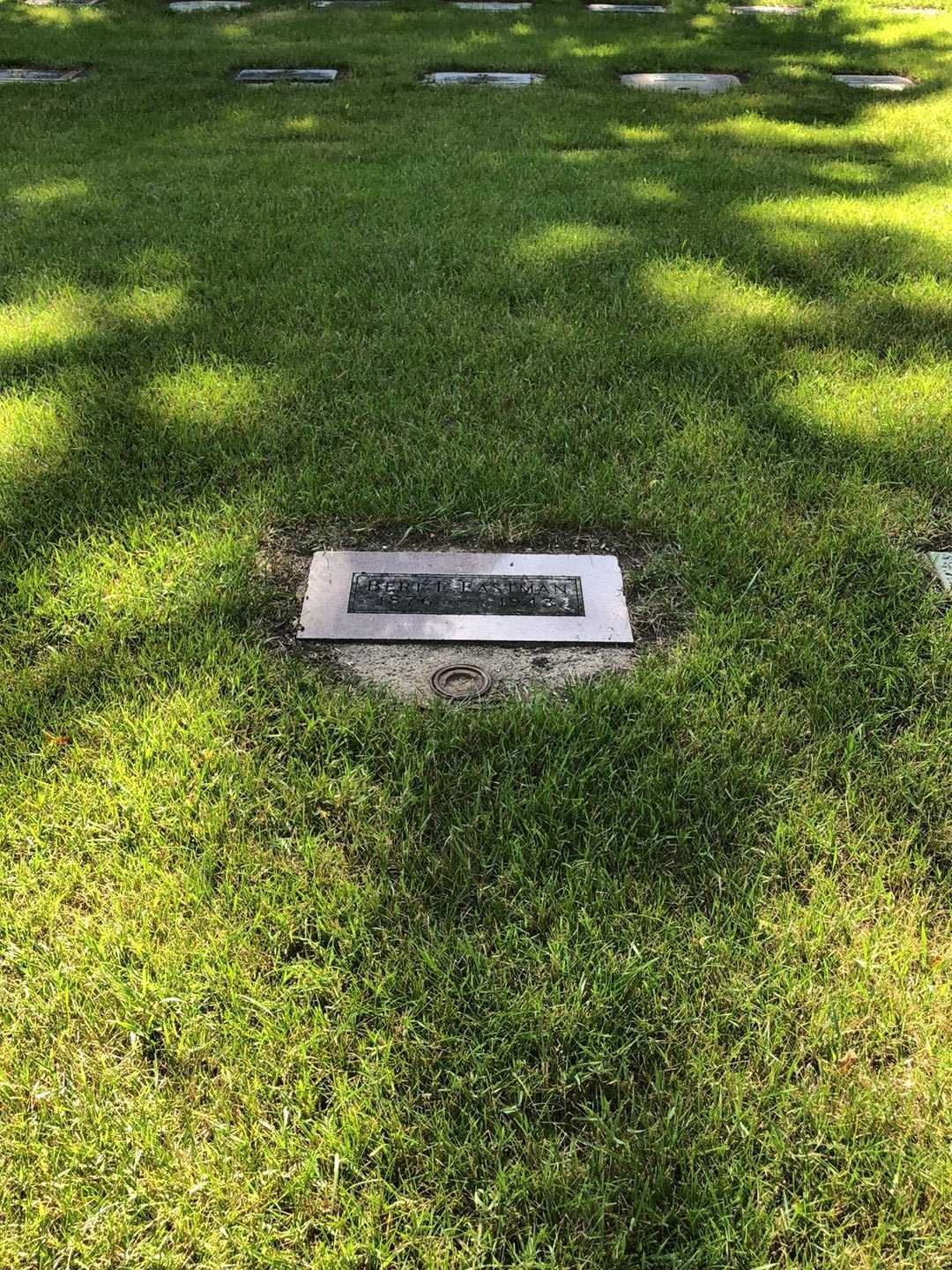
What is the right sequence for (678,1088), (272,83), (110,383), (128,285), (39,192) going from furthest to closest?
(272,83), (39,192), (128,285), (110,383), (678,1088)

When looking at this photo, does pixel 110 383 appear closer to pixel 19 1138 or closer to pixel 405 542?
pixel 405 542

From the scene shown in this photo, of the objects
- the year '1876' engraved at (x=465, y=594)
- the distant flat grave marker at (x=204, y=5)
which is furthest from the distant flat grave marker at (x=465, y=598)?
the distant flat grave marker at (x=204, y=5)

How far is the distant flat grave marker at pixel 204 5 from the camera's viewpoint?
27.3 ft

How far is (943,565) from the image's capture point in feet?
7.30

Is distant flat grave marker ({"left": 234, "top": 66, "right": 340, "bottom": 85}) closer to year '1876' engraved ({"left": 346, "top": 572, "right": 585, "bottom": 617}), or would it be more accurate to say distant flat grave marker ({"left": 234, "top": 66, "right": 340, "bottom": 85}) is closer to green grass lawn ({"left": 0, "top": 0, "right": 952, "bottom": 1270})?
green grass lawn ({"left": 0, "top": 0, "right": 952, "bottom": 1270})

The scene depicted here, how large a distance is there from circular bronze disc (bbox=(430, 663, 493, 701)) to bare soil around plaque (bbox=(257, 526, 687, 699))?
0.01m

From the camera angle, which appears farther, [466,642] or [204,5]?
[204,5]

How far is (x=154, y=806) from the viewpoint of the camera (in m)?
1.66

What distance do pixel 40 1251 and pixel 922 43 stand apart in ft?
30.0

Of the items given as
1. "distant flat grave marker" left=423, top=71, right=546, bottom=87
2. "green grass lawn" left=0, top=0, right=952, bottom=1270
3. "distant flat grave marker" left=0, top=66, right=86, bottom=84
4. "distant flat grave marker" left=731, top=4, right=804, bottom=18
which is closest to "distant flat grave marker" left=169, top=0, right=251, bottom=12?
"distant flat grave marker" left=0, top=66, right=86, bottom=84

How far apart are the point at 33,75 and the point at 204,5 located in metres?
2.76

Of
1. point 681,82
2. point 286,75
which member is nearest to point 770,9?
point 681,82

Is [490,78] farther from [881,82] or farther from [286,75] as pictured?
[881,82]

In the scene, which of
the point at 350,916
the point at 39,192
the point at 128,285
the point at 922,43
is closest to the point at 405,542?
the point at 350,916
